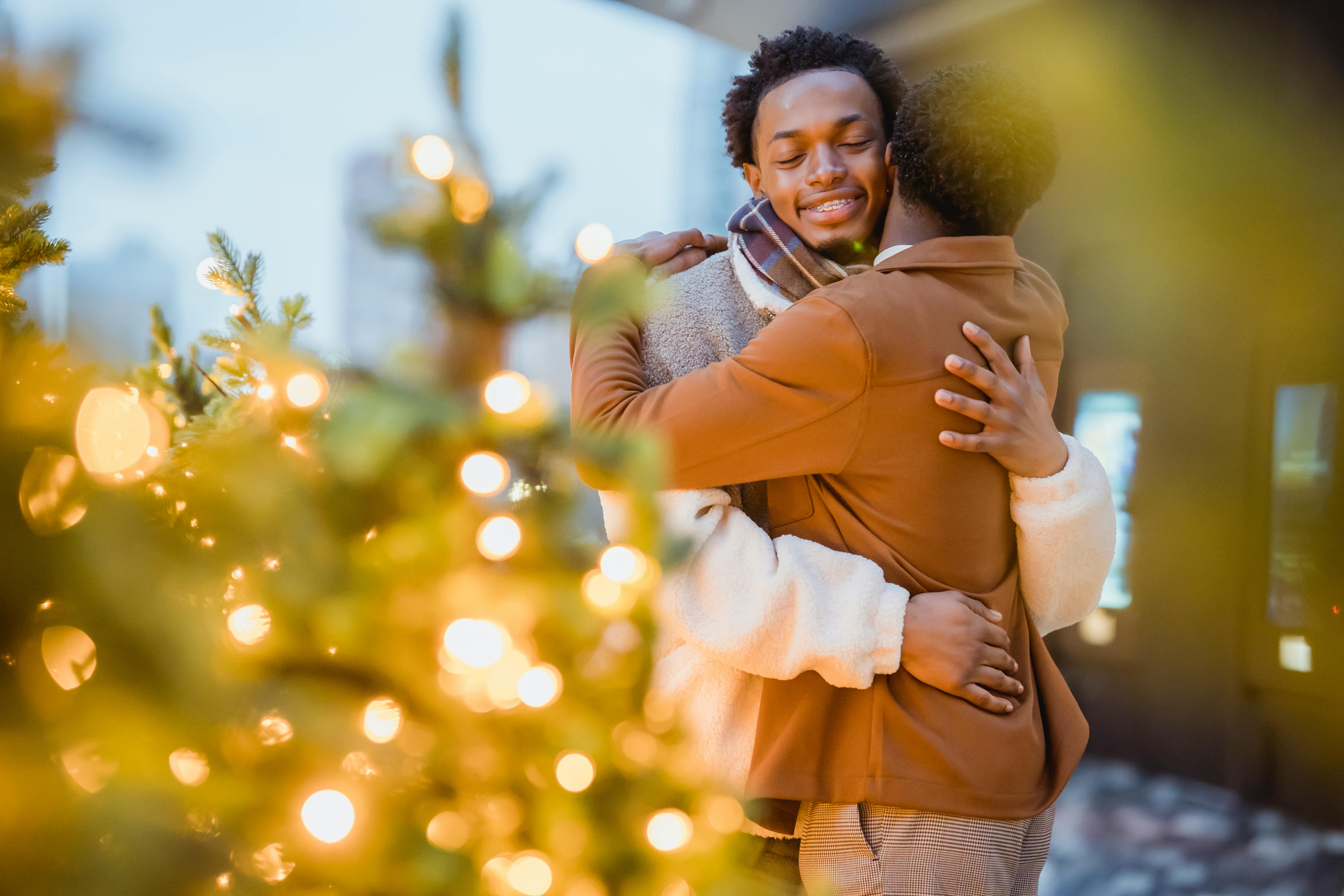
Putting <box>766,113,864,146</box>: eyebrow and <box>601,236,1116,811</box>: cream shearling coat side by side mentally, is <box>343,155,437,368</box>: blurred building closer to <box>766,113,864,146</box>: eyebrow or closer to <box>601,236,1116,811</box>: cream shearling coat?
<box>601,236,1116,811</box>: cream shearling coat

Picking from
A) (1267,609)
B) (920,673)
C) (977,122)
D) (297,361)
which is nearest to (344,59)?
(297,361)

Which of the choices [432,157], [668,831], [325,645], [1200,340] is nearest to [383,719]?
[325,645]

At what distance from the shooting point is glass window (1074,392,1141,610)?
3.62 metres

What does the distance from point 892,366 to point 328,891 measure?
65 cm

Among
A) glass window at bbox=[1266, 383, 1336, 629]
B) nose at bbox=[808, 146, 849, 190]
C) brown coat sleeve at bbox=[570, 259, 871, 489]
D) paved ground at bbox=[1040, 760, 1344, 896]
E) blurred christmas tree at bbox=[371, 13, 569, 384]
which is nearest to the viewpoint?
blurred christmas tree at bbox=[371, 13, 569, 384]

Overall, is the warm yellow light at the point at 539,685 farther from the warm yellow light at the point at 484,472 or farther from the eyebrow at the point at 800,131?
the eyebrow at the point at 800,131

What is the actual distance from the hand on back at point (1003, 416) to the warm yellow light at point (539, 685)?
57 centimetres

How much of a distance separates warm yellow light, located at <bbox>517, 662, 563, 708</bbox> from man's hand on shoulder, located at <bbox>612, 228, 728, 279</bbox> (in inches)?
24.6

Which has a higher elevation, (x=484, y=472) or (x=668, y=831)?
(x=484, y=472)

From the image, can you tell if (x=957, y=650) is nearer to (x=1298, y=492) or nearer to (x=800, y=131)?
(x=800, y=131)

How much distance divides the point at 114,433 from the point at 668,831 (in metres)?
0.34

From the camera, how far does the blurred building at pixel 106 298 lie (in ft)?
1.65

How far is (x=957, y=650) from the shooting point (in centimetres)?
84

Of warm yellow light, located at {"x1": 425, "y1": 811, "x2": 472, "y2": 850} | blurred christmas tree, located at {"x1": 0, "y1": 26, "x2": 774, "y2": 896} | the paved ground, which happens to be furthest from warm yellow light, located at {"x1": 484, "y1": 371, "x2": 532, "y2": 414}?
the paved ground
